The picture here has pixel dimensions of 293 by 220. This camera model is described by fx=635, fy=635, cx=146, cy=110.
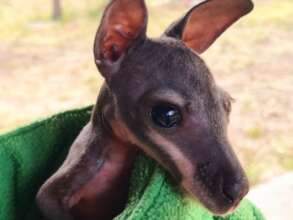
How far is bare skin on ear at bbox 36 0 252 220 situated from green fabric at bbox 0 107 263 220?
0.02 metres

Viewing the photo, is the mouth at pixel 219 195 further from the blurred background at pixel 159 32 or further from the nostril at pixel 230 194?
the blurred background at pixel 159 32

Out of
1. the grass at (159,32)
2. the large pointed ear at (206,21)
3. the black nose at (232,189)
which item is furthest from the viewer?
the grass at (159,32)

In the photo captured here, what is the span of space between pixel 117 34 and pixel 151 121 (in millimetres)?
102

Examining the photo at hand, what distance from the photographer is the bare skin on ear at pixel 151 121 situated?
53 cm

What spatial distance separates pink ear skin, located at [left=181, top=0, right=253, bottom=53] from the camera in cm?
63

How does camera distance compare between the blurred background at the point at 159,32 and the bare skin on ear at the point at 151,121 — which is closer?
the bare skin on ear at the point at 151,121

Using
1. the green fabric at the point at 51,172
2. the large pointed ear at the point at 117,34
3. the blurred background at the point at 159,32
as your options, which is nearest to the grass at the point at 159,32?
the blurred background at the point at 159,32

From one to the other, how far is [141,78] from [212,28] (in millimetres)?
129

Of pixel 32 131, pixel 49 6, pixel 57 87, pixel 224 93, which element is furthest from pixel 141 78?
pixel 49 6

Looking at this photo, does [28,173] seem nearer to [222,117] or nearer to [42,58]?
[222,117]

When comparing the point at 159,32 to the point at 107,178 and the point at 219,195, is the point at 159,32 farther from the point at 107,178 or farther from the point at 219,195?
the point at 219,195

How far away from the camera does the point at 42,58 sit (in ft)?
6.63

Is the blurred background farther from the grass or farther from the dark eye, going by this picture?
the dark eye

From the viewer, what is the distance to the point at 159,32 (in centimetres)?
163
